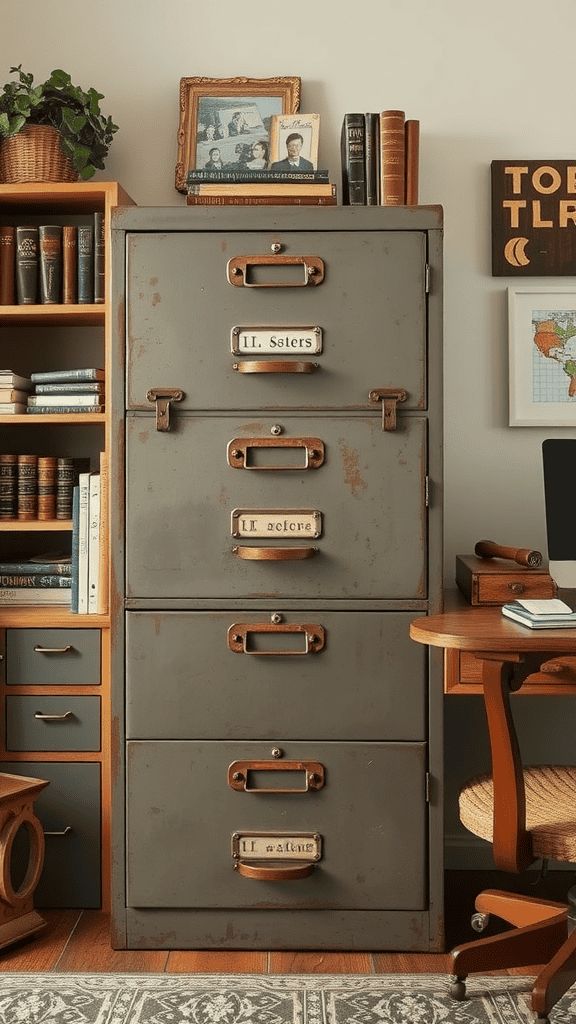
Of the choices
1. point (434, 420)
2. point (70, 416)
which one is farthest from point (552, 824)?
point (70, 416)

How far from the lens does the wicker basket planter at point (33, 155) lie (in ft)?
7.86

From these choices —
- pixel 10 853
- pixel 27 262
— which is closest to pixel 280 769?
pixel 10 853

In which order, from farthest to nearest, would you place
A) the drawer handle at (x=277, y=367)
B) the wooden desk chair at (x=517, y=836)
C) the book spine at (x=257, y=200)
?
the book spine at (x=257, y=200) < the drawer handle at (x=277, y=367) < the wooden desk chair at (x=517, y=836)

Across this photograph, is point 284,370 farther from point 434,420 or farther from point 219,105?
point 219,105

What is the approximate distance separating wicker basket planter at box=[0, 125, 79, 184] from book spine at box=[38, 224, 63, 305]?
5.2 inches

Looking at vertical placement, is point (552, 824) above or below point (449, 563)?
below

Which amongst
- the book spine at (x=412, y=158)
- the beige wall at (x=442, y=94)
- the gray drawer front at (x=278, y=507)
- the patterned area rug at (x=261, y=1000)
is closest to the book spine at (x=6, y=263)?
the beige wall at (x=442, y=94)

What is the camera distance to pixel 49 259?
2422 millimetres

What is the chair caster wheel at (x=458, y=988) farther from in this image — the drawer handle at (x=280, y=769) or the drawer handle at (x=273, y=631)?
the drawer handle at (x=273, y=631)

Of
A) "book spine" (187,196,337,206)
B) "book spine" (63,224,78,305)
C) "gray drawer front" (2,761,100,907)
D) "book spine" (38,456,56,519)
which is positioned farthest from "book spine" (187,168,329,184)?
"gray drawer front" (2,761,100,907)

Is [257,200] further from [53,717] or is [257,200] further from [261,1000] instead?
[261,1000]

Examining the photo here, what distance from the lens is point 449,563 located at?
2.63 metres

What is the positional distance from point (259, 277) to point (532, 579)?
88cm

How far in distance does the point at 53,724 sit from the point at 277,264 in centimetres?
121
